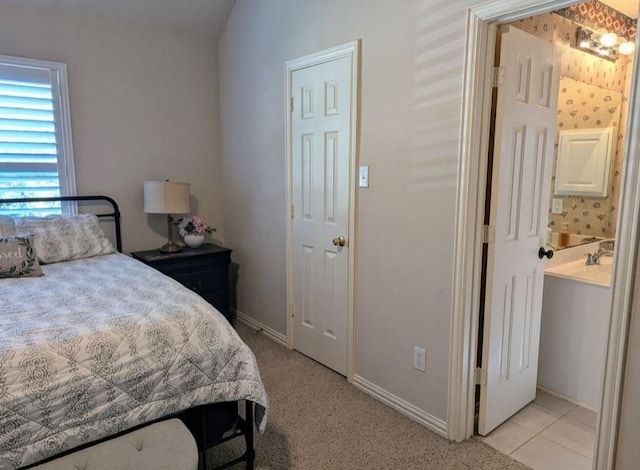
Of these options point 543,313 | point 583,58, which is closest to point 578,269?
point 543,313

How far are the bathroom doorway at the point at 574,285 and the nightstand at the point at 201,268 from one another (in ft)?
6.90

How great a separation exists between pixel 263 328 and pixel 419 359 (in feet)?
5.32

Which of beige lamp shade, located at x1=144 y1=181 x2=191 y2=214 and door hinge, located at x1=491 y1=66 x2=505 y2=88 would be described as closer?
door hinge, located at x1=491 y1=66 x2=505 y2=88

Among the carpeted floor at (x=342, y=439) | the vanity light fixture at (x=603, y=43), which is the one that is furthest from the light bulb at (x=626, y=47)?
the carpeted floor at (x=342, y=439)

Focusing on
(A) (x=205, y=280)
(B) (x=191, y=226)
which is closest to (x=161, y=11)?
(B) (x=191, y=226)

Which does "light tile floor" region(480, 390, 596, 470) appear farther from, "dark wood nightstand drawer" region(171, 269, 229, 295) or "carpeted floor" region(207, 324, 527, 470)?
"dark wood nightstand drawer" region(171, 269, 229, 295)

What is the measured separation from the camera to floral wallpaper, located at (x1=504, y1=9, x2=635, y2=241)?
9.84ft

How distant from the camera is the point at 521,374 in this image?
8.37 feet

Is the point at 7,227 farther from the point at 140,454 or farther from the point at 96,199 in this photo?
the point at 140,454

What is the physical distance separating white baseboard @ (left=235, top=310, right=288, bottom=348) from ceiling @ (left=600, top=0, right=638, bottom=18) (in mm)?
3232

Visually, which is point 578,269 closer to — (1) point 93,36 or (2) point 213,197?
(2) point 213,197

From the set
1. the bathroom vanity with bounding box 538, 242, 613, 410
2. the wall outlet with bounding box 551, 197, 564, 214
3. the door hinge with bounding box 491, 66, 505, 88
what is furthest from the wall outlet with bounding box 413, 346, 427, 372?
the wall outlet with bounding box 551, 197, 564, 214

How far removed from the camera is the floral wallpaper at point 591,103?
2998 millimetres

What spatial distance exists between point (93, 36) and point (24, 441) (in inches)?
115
